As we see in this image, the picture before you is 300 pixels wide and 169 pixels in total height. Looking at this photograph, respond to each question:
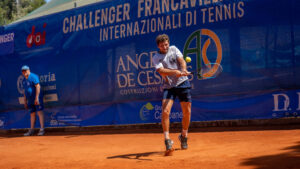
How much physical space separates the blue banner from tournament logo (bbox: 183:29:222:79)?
21 mm

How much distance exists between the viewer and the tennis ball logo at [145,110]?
30.1ft

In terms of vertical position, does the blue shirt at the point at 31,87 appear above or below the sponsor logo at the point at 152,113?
above

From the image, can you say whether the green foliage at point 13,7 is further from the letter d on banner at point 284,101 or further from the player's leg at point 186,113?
the player's leg at point 186,113

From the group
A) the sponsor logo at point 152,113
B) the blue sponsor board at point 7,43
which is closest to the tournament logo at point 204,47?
the sponsor logo at point 152,113

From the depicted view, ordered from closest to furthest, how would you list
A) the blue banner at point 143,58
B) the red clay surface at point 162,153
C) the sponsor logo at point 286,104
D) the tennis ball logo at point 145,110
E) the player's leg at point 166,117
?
the red clay surface at point 162,153, the player's leg at point 166,117, the sponsor logo at point 286,104, the blue banner at point 143,58, the tennis ball logo at point 145,110

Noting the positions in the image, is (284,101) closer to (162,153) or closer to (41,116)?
(162,153)

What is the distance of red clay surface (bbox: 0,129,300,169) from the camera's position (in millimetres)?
4539

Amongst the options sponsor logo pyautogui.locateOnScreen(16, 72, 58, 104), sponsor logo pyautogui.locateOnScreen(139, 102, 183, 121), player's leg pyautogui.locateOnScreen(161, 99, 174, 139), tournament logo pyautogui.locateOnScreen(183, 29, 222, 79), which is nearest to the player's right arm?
player's leg pyautogui.locateOnScreen(161, 99, 174, 139)

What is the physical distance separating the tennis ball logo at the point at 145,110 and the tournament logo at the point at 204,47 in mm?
1502

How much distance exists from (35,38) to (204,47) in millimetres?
5452

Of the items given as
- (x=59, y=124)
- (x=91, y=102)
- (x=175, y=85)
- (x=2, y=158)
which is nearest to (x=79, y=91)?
(x=91, y=102)

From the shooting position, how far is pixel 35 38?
11414 millimetres

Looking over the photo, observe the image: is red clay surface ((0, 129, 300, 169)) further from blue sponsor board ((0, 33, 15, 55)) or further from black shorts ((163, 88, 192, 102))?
blue sponsor board ((0, 33, 15, 55))

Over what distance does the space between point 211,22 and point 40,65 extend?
17.7 ft
